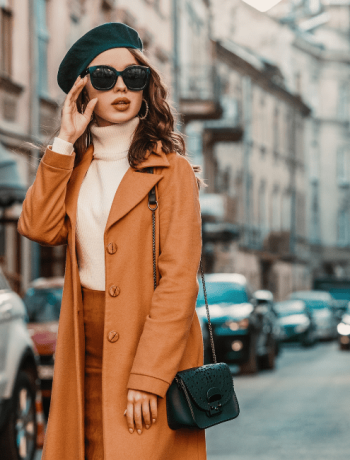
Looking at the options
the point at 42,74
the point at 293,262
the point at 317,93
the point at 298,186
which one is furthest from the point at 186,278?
the point at 317,93

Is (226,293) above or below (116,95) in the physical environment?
below

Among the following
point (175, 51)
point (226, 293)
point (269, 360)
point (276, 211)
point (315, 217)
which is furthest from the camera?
point (315, 217)

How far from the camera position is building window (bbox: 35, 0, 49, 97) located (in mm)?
19156

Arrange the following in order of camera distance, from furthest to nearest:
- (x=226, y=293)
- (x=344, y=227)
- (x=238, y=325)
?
(x=344, y=227) < (x=226, y=293) < (x=238, y=325)

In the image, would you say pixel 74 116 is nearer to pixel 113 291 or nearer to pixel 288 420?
pixel 113 291

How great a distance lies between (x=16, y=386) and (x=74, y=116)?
12.6 feet

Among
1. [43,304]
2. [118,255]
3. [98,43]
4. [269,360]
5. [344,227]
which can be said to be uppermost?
[344,227]

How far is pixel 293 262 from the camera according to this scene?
160 ft

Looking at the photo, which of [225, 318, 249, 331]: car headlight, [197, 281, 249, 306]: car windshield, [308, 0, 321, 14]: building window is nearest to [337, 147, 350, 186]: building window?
[308, 0, 321, 14]: building window

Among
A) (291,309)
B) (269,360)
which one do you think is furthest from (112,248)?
(291,309)

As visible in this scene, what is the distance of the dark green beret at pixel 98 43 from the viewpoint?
3.03 m

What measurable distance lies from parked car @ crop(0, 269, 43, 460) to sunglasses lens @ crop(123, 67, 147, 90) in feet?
11.7

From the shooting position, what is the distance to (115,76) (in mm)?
2994

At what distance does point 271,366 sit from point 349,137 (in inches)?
1738
